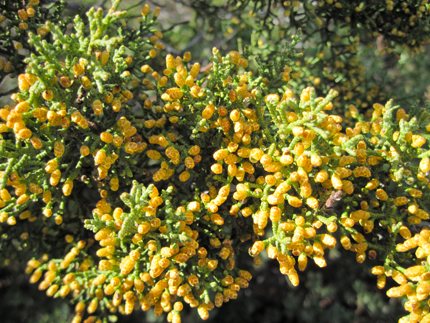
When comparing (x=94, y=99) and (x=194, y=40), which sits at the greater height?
(x=94, y=99)

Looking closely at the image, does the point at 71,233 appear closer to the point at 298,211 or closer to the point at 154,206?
the point at 154,206

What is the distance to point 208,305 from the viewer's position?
67.9 inches

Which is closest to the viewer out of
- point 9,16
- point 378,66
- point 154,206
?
point 154,206

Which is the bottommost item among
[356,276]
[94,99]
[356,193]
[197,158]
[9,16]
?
[356,276]

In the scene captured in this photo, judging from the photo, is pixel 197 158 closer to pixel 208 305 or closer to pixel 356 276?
pixel 208 305

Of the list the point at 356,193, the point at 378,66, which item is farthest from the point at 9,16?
the point at 378,66

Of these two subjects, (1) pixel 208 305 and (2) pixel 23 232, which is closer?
(1) pixel 208 305

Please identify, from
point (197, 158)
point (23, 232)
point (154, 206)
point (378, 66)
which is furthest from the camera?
point (378, 66)

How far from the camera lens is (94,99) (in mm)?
1608

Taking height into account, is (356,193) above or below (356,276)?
above

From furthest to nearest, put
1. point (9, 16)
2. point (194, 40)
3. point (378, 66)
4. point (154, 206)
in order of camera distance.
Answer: point (378, 66), point (194, 40), point (9, 16), point (154, 206)

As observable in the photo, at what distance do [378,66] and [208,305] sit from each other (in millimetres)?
4967

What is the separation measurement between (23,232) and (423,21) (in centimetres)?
331

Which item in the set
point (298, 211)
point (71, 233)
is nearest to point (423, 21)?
point (298, 211)
